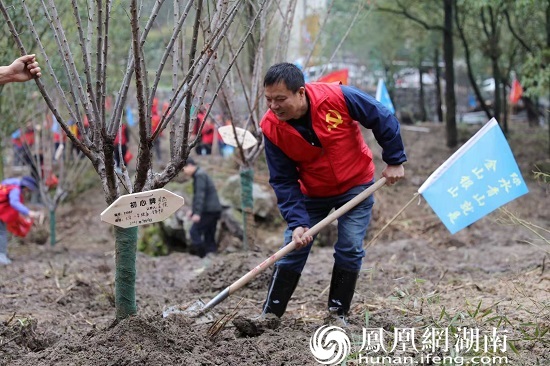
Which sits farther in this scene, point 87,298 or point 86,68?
point 87,298

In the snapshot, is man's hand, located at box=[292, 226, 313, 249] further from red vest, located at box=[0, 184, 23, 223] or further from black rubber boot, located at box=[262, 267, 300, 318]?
red vest, located at box=[0, 184, 23, 223]

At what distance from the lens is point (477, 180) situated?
4957 millimetres

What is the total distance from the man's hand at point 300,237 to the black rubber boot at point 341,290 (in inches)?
16.1

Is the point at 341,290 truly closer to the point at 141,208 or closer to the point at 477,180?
the point at 477,180

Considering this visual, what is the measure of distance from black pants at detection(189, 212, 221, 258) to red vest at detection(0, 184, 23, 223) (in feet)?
8.25

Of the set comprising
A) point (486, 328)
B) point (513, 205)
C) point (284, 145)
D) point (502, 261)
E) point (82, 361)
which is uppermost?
point (284, 145)

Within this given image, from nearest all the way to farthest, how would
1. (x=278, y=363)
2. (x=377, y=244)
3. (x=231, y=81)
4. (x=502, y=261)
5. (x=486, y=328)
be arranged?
(x=278, y=363) < (x=486, y=328) < (x=231, y=81) < (x=502, y=261) < (x=377, y=244)

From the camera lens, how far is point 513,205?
12.0 metres

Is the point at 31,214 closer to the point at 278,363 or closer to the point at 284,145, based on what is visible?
the point at 284,145

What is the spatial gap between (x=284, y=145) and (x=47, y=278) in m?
3.87

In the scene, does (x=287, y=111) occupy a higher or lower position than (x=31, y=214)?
higher

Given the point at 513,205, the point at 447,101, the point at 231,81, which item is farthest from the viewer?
the point at 447,101

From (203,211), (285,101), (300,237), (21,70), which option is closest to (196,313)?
(300,237)

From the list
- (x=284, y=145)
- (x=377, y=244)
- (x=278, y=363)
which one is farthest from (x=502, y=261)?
(x=278, y=363)
